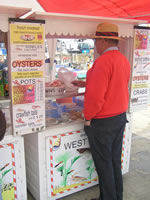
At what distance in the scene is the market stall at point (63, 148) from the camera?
2341mm

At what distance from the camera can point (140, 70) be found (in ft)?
9.55

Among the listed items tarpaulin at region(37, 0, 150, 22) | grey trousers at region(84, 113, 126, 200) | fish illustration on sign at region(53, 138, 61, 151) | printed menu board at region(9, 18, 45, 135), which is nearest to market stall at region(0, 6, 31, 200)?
printed menu board at region(9, 18, 45, 135)

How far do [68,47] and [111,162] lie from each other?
6.51 metres

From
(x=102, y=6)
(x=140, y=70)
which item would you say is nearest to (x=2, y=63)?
(x=140, y=70)

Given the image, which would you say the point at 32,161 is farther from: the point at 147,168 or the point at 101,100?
the point at 147,168

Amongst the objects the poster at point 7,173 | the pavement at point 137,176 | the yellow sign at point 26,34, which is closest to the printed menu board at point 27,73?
the yellow sign at point 26,34

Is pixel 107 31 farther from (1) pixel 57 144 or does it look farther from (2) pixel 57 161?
(2) pixel 57 161

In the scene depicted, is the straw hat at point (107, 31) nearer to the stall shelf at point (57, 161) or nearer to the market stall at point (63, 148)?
the market stall at point (63, 148)

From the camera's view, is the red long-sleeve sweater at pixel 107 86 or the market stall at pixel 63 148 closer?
the red long-sleeve sweater at pixel 107 86

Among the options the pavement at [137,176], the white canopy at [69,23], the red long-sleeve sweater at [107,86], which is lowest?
the pavement at [137,176]

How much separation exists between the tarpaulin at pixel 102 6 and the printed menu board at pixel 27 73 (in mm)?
2543

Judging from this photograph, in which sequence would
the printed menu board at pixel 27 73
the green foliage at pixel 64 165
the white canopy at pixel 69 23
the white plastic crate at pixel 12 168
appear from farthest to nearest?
the green foliage at pixel 64 165 → the white plastic crate at pixel 12 168 → the white canopy at pixel 69 23 → the printed menu board at pixel 27 73

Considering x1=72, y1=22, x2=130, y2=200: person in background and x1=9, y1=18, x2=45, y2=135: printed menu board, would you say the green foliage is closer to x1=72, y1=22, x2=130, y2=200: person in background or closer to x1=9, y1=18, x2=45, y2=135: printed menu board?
x1=72, y1=22, x2=130, y2=200: person in background

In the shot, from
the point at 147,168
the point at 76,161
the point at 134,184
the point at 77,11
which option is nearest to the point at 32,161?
the point at 76,161
